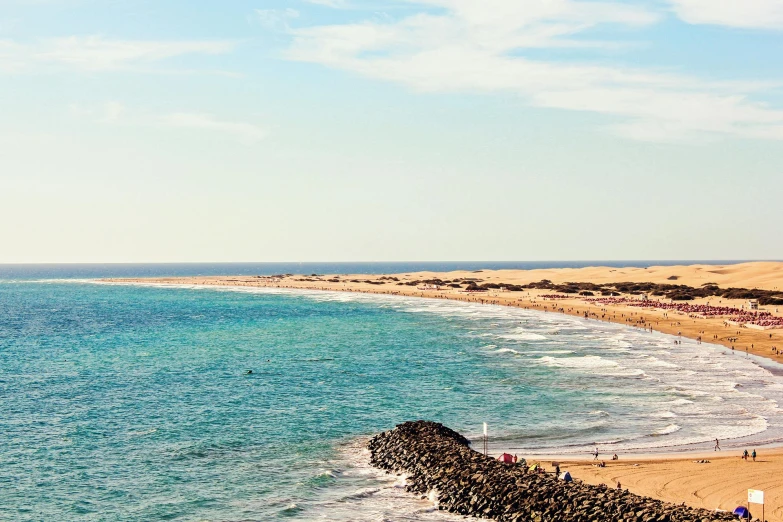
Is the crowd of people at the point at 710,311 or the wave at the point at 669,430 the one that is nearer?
the wave at the point at 669,430

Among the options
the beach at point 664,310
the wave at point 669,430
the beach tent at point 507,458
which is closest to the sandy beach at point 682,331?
the beach at point 664,310

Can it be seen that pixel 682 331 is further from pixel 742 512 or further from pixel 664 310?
pixel 742 512

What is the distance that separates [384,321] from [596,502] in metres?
81.7

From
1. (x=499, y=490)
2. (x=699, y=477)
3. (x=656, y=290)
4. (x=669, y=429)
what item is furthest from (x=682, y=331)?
(x=499, y=490)

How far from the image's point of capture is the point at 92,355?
73.9 m

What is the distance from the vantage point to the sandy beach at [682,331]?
29.7 meters

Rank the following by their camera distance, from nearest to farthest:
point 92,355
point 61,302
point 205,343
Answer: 1. point 92,355
2. point 205,343
3. point 61,302

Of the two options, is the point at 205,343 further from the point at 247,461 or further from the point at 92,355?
the point at 247,461

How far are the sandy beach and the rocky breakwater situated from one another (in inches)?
125

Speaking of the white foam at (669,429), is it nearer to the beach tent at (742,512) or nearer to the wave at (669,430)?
the wave at (669,430)

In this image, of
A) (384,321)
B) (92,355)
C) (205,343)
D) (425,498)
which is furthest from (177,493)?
(384,321)

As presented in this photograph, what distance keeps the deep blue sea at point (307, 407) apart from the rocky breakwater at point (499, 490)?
1376 millimetres

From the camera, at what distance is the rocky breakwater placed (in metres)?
25.4

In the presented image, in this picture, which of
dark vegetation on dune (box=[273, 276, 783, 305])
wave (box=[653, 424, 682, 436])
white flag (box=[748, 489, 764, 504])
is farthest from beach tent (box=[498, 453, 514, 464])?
dark vegetation on dune (box=[273, 276, 783, 305])
